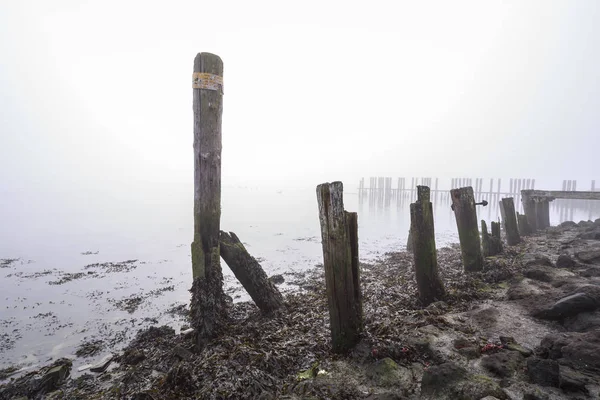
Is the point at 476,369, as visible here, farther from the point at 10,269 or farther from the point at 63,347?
the point at 10,269

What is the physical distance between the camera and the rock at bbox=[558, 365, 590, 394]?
270cm

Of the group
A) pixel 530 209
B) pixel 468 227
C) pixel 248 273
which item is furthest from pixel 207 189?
pixel 530 209

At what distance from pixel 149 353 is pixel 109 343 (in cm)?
131

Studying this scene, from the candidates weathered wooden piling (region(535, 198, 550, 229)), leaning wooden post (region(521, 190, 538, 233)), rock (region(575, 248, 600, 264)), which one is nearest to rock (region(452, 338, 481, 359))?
rock (region(575, 248, 600, 264))

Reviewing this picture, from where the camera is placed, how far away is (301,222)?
24109 mm

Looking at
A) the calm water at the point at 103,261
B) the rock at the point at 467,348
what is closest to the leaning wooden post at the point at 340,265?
the rock at the point at 467,348

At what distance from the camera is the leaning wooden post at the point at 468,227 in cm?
718

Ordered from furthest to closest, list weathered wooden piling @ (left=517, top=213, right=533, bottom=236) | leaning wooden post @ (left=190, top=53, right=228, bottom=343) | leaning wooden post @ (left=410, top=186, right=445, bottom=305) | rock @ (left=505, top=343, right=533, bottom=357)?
weathered wooden piling @ (left=517, top=213, right=533, bottom=236)
leaning wooden post @ (left=410, top=186, right=445, bottom=305)
leaning wooden post @ (left=190, top=53, right=228, bottom=343)
rock @ (left=505, top=343, right=533, bottom=357)

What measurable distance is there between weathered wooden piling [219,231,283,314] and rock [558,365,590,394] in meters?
4.17

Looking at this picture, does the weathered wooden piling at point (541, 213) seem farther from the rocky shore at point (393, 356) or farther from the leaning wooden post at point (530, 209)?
the rocky shore at point (393, 356)

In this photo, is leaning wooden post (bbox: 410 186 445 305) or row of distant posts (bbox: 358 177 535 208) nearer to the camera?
leaning wooden post (bbox: 410 186 445 305)

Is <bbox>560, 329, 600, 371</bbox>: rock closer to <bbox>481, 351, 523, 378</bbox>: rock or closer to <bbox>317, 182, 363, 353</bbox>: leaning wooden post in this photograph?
<bbox>481, 351, 523, 378</bbox>: rock

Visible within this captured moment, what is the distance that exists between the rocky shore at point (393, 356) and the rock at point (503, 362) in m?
0.01

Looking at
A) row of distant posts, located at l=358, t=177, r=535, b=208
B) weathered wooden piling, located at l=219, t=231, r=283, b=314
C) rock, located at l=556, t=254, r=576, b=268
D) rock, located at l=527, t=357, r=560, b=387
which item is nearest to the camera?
rock, located at l=527, t=357, r=560, b=387
